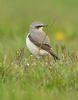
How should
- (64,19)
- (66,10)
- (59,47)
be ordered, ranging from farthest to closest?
(66,10), (64,19), (59,47)

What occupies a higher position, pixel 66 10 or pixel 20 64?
pixel 20 64

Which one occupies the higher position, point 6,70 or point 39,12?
point 6,70

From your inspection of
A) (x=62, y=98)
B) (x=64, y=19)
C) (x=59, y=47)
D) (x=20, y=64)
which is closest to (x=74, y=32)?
(x=64, y=19)

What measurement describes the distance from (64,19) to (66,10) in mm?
1899

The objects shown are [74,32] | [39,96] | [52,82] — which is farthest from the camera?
[74,32]

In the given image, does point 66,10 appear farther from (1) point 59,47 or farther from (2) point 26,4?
(1) point 59,47

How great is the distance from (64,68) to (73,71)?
0.67 ft

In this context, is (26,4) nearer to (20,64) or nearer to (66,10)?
(66,10)

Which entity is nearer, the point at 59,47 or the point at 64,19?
the point at 59,47

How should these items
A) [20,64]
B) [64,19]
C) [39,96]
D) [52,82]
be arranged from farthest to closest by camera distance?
[64,19] < [20,64] < [52,82] < [39,96]

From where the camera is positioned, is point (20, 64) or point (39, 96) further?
point (20, 64)

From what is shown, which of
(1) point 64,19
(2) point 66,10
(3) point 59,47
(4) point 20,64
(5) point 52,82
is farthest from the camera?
(2) point 66,10

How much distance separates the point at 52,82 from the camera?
9.44 meters

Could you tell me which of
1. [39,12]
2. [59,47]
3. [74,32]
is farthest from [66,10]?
[59,47]
